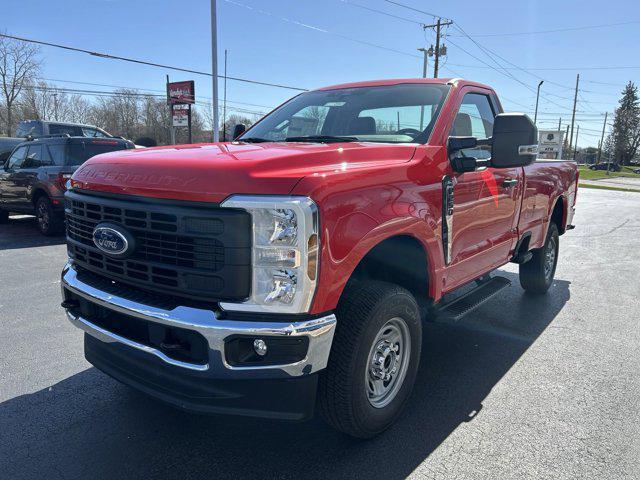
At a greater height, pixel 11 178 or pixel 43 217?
pixel 11 178

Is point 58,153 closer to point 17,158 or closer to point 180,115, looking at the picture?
point 17,158

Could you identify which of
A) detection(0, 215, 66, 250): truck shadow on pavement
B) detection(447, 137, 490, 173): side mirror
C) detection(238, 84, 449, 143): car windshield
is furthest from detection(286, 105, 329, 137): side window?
detection(0, 215, 66, 250): truck shadow on pavement

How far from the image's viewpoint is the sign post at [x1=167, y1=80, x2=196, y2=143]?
23.7 metres

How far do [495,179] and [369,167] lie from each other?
5.49 feet

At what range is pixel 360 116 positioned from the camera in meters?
3.73

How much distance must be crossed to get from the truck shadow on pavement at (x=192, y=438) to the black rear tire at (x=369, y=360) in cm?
18

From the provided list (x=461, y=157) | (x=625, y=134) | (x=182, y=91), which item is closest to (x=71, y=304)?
(x=461, y=157)

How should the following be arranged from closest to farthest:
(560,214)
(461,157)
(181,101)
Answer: (461,157), (560,214), (181,101)

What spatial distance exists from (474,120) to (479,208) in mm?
849

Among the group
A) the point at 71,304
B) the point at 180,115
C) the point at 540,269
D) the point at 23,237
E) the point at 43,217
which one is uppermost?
the point at 180,115

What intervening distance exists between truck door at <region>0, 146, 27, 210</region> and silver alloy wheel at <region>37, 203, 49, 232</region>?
1.01 m

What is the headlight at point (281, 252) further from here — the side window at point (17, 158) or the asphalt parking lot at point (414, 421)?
the side window at point (17, 158)

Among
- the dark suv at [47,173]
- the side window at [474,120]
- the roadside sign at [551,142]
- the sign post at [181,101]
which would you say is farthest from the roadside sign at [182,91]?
the roadside sign at [551,142]

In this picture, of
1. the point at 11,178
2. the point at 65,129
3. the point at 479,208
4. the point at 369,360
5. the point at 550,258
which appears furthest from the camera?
the point at 65,129
